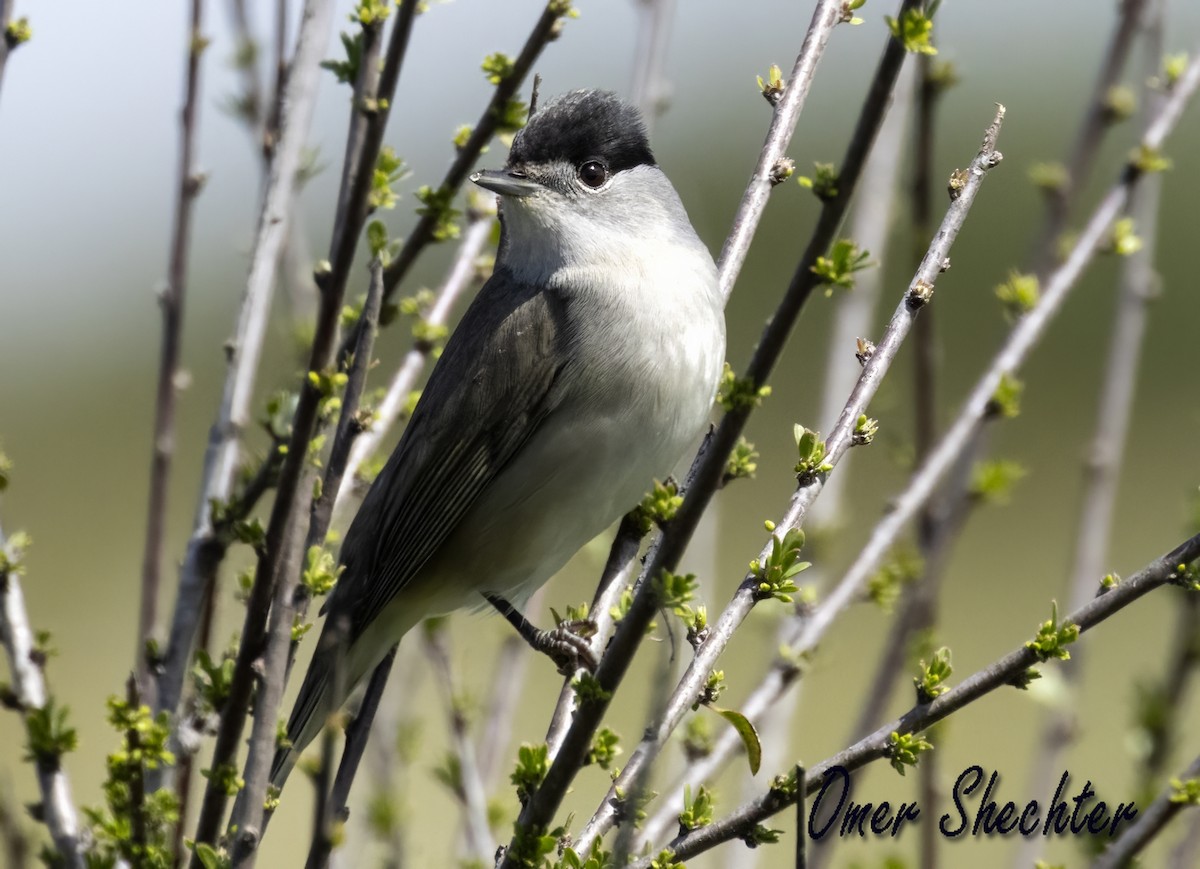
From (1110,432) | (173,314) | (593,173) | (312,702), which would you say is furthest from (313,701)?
(1110,432)

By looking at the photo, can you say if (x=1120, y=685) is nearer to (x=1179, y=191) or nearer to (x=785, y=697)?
(x=1179, y=191)

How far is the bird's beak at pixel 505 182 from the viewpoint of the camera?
12.4ft

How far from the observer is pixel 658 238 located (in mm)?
4113

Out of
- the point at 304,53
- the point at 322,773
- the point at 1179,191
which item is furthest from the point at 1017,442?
the point at 322,773

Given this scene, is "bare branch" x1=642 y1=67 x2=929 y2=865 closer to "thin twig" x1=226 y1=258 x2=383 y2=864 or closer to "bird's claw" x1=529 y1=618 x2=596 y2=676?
"bird's claw" x1=529 y1=618 x2=596 y2=676

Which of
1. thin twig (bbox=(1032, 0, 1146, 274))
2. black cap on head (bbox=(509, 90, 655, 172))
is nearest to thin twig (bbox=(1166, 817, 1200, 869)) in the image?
thin twig (bbox=(1032, 0, 1146, 274))

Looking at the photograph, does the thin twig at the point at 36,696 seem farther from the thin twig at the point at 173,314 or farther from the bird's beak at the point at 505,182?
the bird's beak at the point at 505,182

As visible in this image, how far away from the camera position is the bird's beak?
378 centimetres

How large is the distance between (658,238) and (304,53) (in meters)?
1.37

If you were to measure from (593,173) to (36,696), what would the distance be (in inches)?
89.7

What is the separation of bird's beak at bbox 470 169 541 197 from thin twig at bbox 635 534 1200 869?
199cm

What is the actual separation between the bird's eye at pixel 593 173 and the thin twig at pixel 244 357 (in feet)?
3.74

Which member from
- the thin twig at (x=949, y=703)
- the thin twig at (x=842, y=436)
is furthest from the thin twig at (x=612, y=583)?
the thin twig at (x=949, y=703)

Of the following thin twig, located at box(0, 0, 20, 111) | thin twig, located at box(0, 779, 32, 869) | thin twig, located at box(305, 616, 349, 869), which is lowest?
thin twig, located at box(305, 616, 349, 869)
